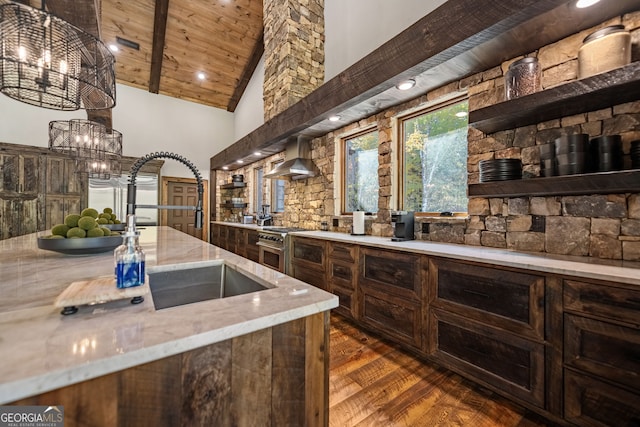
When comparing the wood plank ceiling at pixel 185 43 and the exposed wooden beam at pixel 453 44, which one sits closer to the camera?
the exposed wooden beam at pixel 453 44

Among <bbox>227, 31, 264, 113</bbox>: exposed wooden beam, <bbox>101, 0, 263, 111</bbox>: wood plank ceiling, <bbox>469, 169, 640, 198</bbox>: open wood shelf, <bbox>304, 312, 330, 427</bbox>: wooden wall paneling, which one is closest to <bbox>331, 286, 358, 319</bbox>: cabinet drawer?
<bbox>469, 169, 640, 198</bbox>: open wood shelf

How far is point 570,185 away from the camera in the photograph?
1.52 metres

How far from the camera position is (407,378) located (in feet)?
6.05

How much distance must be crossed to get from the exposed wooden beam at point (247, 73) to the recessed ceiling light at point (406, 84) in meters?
5.01

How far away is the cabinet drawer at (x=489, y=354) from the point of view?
4.79 feet

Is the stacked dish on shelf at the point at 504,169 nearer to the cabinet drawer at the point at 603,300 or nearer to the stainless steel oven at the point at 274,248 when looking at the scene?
the cabinet drawer at the point at 603,300

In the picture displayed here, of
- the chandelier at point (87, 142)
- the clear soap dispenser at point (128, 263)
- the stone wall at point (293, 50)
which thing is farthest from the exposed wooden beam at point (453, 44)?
the chandelier at point (87, 142)

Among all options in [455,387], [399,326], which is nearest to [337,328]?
[399,326]

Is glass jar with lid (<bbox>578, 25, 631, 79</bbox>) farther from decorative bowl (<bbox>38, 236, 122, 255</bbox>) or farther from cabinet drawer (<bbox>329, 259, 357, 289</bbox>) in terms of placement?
decorative bowl (<bbox>38, 236, 122, 255</bbox>)

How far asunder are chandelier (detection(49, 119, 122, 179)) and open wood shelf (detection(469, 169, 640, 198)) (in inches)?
143

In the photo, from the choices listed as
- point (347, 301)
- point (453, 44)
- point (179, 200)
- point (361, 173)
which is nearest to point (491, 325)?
point (347, 301)

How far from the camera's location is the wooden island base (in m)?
0.48

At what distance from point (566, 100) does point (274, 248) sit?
320 cm

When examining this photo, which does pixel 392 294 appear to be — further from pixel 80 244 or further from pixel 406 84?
pixel 80 244
